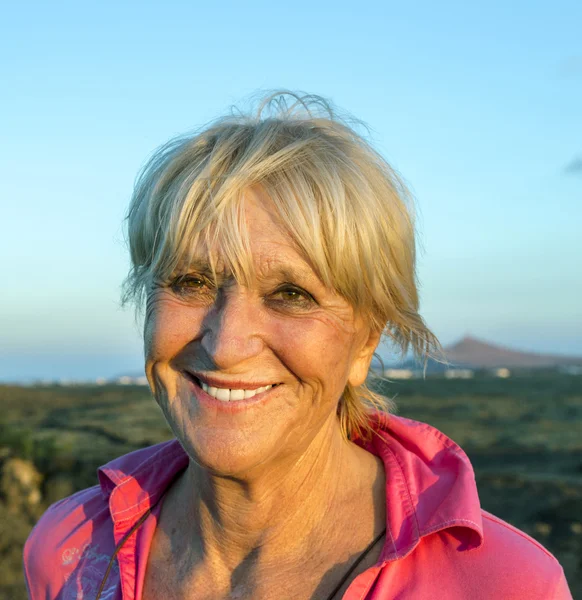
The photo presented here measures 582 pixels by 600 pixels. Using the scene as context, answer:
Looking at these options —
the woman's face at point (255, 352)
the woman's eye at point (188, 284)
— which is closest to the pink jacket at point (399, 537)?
the woman's face at point (255, 352)

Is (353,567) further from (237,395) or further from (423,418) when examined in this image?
(423,418)

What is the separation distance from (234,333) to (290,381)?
0.23 metres

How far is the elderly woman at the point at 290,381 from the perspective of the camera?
2.21 m

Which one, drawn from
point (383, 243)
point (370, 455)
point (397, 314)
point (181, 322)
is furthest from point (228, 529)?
point (383, 243)

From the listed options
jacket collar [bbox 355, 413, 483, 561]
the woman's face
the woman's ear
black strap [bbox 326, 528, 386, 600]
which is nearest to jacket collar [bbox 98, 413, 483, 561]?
jacket collar [bbox 355, 413, 483, 561]

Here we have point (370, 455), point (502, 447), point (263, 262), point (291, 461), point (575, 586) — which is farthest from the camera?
point (502, 447)

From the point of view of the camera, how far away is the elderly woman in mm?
2209

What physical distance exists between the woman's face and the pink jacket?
0.39m

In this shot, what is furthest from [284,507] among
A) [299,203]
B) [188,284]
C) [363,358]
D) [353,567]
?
[299,203]

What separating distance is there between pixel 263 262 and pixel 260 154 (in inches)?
13.0

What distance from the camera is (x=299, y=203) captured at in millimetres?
2230

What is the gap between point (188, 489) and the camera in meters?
2.84

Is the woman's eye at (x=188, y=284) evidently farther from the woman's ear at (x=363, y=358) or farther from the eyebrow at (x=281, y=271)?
the woman's ear at (x=363, y=358)

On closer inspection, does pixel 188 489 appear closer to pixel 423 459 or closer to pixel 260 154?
pixel 423 459
